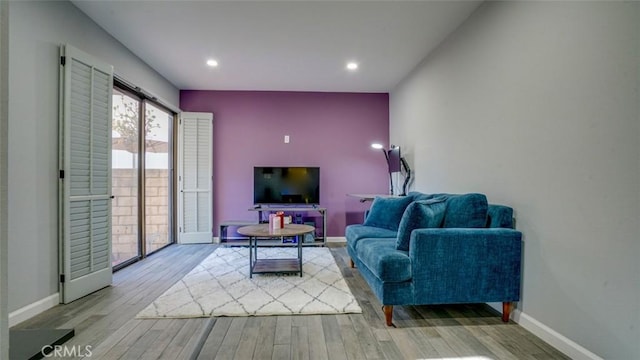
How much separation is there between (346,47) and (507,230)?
2526 millimetres

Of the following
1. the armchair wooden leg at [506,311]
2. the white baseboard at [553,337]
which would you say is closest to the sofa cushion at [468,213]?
the armchair wooden leg at [506,311]

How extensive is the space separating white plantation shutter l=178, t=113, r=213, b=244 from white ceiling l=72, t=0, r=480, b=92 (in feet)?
2.73

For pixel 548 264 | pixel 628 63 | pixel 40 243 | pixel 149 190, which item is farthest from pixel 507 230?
pixel 149 190

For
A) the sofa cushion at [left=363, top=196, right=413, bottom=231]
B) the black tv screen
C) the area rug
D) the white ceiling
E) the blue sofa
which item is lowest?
the area rug

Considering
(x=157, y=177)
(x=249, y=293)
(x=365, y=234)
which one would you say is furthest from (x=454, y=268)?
(x=157, y=177)

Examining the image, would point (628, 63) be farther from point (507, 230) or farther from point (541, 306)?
point (541, 306)

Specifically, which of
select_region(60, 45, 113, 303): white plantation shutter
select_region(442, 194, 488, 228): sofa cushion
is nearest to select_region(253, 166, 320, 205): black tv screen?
select_region(60, 45, 113, 303): white plantation shutter

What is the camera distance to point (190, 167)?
5.02 metres

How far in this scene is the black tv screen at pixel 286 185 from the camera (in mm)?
4992

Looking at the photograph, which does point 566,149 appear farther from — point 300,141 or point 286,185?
point 300,141

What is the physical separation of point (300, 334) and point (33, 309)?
6.68ft

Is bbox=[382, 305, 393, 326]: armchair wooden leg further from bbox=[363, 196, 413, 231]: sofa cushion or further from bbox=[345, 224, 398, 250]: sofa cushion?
bbox=[363, 196, 413, 231]: sofa cushion

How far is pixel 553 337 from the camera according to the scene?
1923 millimetres

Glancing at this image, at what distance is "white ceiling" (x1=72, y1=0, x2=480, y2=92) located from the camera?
2711 millimetres
